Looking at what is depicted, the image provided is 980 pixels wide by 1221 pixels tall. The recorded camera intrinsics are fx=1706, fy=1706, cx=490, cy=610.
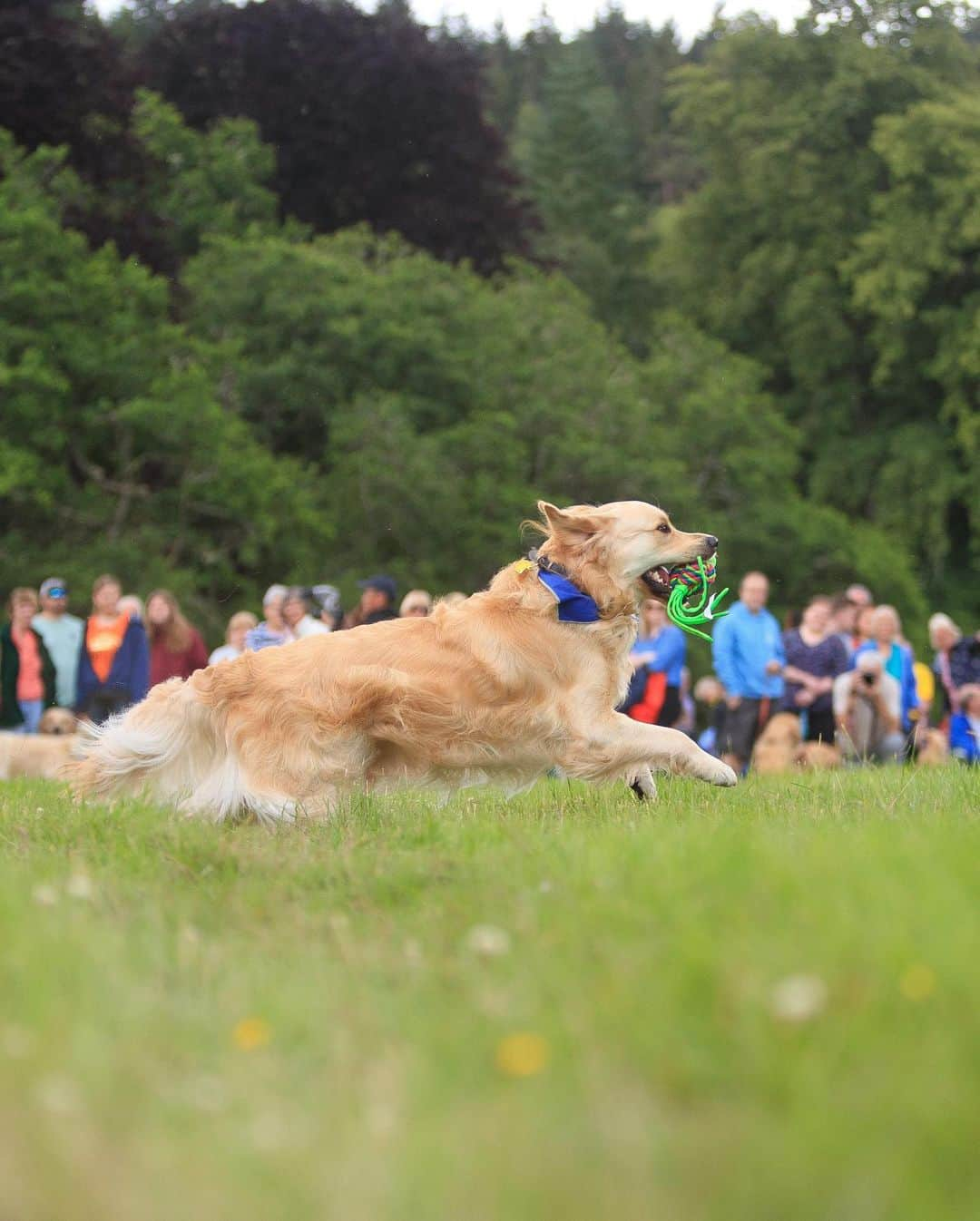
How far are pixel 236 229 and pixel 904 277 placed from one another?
13532 mm

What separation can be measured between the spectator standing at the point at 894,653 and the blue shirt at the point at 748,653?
812 millimetres

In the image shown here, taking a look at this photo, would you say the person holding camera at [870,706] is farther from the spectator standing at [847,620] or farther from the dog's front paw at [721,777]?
the dog's front paw at [721,777]

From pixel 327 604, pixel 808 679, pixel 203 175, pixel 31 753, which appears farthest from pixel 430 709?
pixel 203 175

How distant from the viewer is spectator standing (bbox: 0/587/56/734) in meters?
14.8

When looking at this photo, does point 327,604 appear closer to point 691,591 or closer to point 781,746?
point 781,746

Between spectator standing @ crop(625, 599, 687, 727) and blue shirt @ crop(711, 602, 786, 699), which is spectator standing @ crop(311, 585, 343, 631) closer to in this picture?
spectator standing @ crop(625, 599, 687, 727)

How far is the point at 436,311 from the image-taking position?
95.4 feet

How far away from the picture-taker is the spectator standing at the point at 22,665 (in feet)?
48.4

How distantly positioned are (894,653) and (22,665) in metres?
7.56

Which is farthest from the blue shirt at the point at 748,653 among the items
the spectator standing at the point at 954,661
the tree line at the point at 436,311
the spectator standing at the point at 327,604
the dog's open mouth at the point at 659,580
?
the tree line at the point at 436,311

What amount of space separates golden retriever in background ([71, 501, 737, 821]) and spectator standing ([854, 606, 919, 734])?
681cm

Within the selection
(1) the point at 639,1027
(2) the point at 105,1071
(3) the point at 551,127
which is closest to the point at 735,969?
(1) the point at 639,1027

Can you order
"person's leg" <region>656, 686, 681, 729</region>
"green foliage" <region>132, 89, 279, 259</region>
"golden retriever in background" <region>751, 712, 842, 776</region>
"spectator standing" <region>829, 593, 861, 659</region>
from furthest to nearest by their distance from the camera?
1. "green foliage" <region>132, 89, 279, 259</region>
2. "spectator standing" <region>829, 593, 861, 659</region>
3. "person's leg" <region>656, 686, 681, 729</region>
4. "golden retriever in background" <region>751, 712, 842, 776</region>

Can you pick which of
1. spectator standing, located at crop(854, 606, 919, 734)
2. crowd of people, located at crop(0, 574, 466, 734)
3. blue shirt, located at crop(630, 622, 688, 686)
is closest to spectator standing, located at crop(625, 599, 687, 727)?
blue shirt, located at crop(630, 622, 688, 686)
